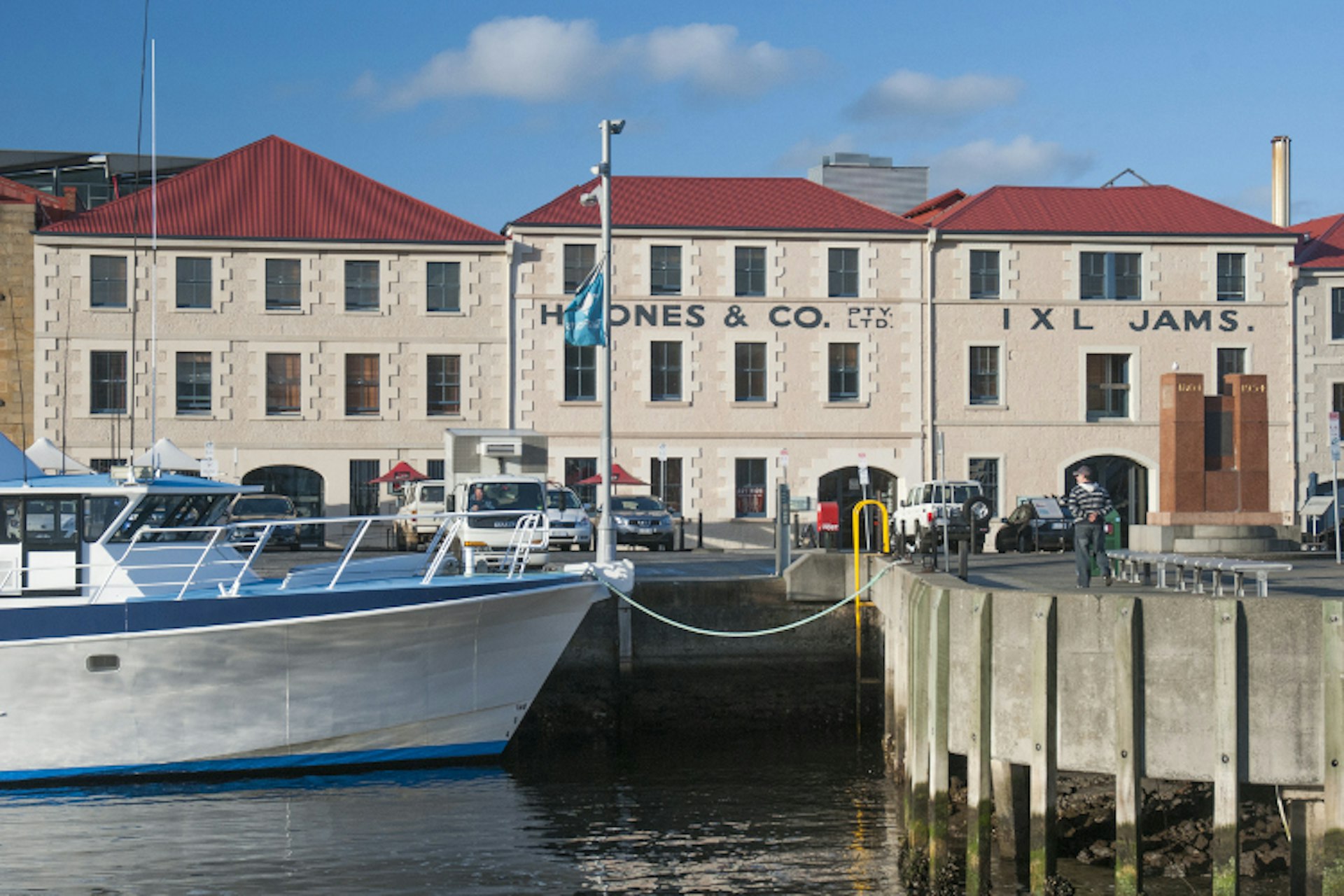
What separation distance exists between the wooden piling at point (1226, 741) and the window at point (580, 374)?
1232 inches

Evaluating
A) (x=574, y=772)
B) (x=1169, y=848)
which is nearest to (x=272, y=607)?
(x=574, y=772)

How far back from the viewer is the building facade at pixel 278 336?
3972 centimetres

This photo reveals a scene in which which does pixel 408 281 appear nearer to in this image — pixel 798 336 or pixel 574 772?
pixel 798 336

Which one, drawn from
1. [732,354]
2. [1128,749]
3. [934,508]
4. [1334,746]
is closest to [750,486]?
[732,354]

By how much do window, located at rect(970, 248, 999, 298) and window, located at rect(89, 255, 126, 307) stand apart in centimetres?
2286

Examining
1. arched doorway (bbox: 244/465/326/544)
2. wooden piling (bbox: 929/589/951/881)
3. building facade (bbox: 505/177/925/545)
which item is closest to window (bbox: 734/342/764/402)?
building facade (bbox: 505/177/925/545)

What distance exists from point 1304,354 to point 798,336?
46.8ft

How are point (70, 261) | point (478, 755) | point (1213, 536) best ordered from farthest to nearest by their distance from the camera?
point (70, 261) → point (1213, 536) → point (478, 755)

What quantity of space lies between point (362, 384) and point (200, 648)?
25.4 meters

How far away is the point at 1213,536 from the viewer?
2488 centimetres

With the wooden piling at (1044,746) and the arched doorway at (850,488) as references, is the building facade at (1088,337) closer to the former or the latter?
the arched doorway at (850,488)

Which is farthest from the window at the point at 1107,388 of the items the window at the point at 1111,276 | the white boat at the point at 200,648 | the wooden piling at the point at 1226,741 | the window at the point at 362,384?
the wooden piling at the point at 1226,741

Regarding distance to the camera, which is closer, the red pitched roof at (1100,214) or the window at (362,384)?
the window at (362,384)

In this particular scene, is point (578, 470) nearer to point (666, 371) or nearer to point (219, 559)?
point (666, 371)
